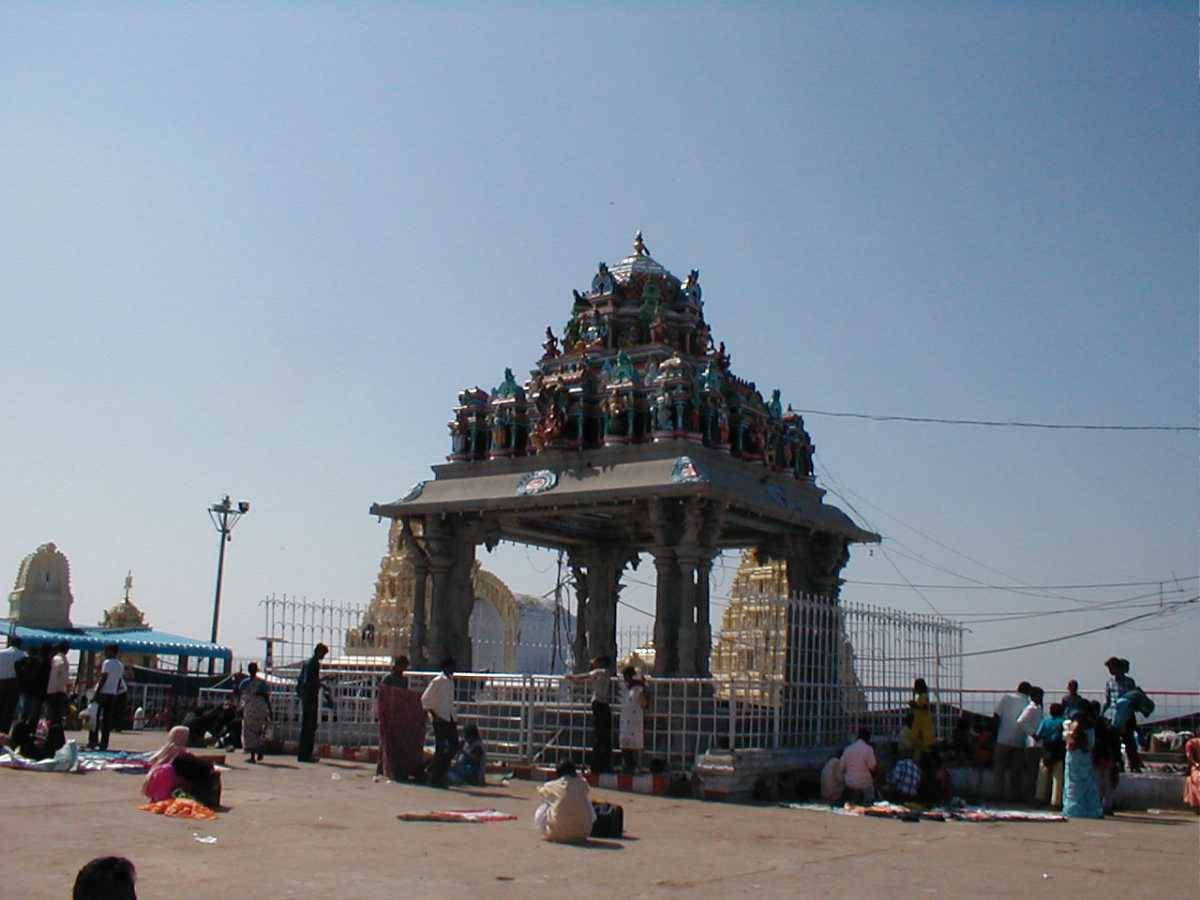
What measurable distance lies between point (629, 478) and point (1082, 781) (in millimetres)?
7636

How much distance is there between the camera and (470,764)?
572 inches

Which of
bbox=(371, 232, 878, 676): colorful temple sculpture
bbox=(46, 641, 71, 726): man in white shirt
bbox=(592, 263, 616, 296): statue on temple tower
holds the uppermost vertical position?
bbox=(592, 263, 616, 296): statue on temple tower

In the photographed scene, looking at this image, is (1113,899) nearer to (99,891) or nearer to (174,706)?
(99,891)

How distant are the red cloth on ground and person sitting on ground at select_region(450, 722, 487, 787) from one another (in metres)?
0.55

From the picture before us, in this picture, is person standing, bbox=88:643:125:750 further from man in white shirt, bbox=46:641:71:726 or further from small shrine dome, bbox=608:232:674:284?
small shrine dome, bbox=608:232:674:284

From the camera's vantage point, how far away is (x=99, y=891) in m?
3.87

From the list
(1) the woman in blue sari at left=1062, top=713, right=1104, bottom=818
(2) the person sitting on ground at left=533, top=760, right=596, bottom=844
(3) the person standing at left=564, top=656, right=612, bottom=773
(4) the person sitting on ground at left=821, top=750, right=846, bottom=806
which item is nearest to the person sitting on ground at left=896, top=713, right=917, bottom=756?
(4) the person sitting on ground at left=821, top=750, right=846, bottom=806

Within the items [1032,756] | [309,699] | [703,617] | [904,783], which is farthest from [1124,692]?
[309,699]

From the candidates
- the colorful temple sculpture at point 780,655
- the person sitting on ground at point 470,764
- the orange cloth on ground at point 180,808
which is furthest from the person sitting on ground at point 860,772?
the orange cloth on ground at point 180,808

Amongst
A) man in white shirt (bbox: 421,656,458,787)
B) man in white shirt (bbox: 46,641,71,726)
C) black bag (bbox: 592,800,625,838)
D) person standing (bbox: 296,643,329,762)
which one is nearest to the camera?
black bag (bbox: 592,800,625,838)

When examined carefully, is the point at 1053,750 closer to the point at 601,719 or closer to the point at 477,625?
the point at 601,719

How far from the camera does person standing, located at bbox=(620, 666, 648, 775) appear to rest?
47.7ft

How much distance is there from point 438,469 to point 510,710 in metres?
5.84

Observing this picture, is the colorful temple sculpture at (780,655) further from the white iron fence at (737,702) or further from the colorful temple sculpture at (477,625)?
the colorful temple sculpture at (477,625)
